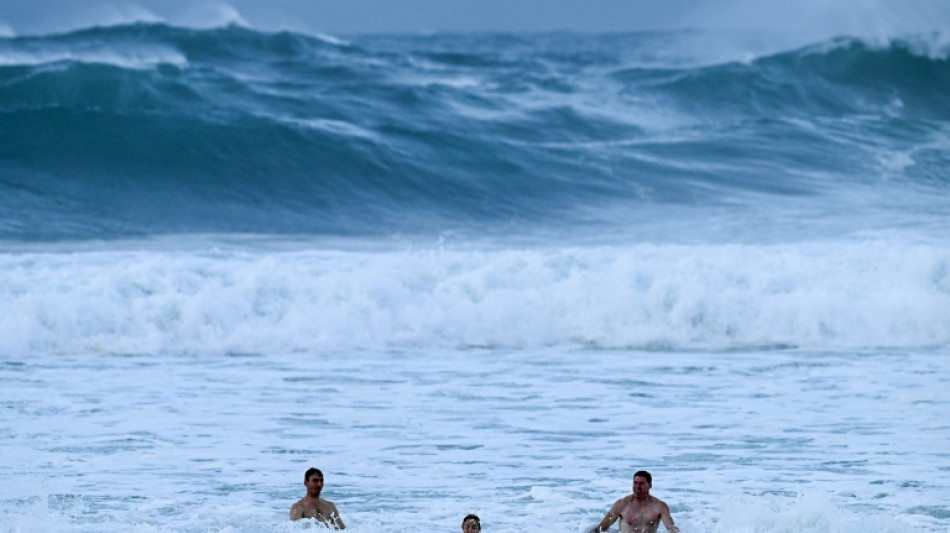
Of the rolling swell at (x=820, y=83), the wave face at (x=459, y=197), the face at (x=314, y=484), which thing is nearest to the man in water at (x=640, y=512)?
the face at (x=314, y=484)

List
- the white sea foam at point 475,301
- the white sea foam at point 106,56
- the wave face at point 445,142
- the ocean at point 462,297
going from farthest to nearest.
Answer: the white sea foam at point 106,56
the wave face at point 445,142
the white sea foam at point 475,301
the ocean at point 462,297

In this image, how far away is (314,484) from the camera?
24.5ft

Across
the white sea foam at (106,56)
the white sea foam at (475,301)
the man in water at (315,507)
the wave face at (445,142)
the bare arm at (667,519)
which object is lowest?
the bare arm at (667,519)

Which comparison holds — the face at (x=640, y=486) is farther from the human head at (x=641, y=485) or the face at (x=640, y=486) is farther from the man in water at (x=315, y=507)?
the man in water at (x=315, y=507)

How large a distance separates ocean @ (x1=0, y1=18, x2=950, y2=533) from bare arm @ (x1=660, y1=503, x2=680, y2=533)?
186 mm

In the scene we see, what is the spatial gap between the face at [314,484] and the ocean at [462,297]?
28 centimetres

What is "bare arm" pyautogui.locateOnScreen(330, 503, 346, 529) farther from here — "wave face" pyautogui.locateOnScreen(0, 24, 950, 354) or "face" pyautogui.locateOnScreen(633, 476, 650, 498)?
"wave face" pyautogui.locateOnScreen(0, 24, 950, 354)

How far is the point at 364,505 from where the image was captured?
7.86 metres

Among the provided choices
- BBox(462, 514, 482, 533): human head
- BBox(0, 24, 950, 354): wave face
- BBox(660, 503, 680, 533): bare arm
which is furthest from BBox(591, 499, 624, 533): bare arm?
BBox(0, 24, 950, 354): wave face

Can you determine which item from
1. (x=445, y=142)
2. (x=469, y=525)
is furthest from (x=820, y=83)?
(x=469, y=525)

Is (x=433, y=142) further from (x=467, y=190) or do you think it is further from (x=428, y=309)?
(x=428, y=309)

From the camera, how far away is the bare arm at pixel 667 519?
287 inches

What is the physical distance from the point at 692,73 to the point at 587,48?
17.4 metres

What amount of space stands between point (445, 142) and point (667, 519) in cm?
1612
